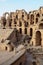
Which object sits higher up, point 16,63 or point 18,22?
point 18,22

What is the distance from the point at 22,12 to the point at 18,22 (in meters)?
5.72

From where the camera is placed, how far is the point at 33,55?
2980 centimetres

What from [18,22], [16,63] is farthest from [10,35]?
[16,63]

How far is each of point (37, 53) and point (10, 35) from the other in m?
10.9

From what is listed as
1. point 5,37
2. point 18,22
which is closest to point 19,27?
point 18,22

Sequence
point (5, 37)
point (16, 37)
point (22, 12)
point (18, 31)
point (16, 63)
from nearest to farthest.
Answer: point (16, 63), point (5, 37), point (16, 37), point (18, 31), point (22, 12)

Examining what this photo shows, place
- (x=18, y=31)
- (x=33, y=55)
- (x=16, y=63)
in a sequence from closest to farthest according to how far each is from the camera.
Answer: (x=16, y=63), (x=33, y=55), (x=18, y=31)

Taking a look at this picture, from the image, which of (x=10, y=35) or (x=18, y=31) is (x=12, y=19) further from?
(x=10, y=35)

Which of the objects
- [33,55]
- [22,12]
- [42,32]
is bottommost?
[33,55]

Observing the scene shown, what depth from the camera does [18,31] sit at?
45.0 metres

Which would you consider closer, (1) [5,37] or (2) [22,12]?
(1) [5,37]

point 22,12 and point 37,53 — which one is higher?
point 22,12

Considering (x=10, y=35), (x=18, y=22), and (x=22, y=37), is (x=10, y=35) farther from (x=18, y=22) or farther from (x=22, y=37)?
(x=18, y=22)

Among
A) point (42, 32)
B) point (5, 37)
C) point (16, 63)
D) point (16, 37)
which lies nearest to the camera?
point (16, 63)
